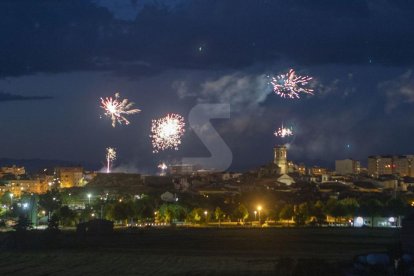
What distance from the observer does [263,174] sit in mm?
100438

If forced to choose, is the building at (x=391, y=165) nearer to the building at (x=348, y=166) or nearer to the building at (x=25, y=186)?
the building at (x=348, y=166)

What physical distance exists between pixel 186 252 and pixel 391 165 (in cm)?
11448

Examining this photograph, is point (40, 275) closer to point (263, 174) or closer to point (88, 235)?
point (88, 235)

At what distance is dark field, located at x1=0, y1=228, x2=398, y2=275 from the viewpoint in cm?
2177

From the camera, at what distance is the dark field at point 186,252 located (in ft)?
71.4

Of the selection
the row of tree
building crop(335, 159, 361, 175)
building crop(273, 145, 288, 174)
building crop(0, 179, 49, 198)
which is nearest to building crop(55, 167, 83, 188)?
building crop(0, 179, 49, 198)

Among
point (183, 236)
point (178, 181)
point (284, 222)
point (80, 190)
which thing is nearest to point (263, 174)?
point (178, 181)

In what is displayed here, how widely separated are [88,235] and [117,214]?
13350mm

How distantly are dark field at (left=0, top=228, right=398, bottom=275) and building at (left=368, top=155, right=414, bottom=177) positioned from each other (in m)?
100

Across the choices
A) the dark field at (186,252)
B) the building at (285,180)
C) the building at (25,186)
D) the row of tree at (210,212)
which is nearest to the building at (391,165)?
the building at (285,180)

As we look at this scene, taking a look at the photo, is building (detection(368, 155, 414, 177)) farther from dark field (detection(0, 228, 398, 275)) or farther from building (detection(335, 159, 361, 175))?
dark field (detection(0, 228, 398, 275))

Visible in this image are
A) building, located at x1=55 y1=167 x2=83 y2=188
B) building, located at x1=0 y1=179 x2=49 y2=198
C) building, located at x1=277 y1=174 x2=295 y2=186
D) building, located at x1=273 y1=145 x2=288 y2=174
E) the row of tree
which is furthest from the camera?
building, located at x1=55 y1=167 x2=83 y2=188

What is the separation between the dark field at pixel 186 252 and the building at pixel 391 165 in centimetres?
10012

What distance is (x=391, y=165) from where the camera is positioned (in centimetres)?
13625
